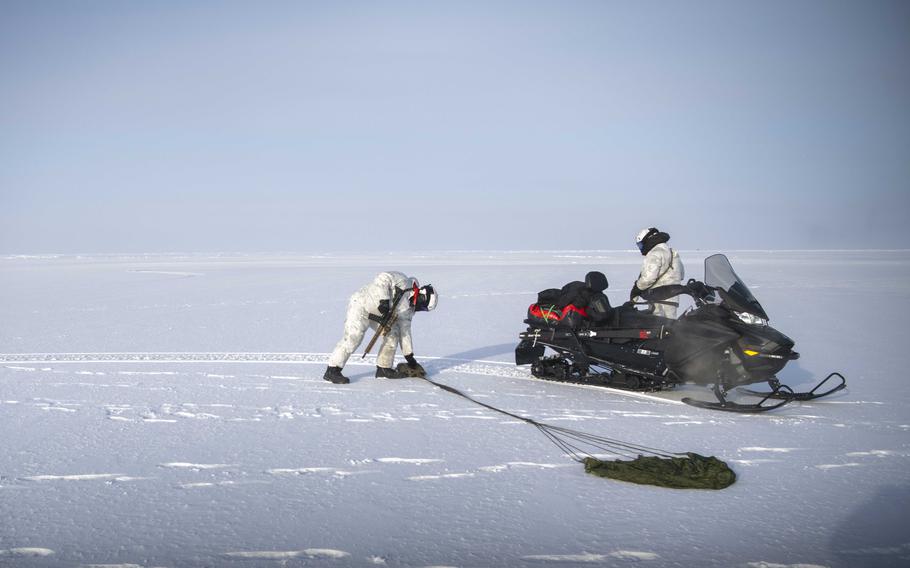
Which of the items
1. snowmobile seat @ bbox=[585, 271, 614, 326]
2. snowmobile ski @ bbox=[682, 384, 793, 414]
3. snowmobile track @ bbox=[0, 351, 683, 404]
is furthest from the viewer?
snowmobile track @ bbox=[0, 351, 683, 404]

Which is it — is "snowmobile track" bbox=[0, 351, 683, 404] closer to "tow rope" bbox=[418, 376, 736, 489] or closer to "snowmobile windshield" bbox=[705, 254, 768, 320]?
"snowmobile windshield" bbox=[705, 254, 768, 320]

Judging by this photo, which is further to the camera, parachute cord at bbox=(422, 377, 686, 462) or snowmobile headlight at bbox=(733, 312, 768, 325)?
snowmobile headlight at bbox=(733, 312, 768, 325)

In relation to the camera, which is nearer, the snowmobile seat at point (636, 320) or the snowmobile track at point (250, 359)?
the snowmobile seat at point (636, 320)

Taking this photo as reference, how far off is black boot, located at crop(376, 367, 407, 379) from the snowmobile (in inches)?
51.5

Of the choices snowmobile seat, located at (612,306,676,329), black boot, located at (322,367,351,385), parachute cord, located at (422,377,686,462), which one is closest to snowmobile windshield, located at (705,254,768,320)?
snowmobile seat, located at (612,306,676,329)

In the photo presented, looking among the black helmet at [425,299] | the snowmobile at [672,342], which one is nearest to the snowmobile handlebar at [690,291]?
the snowmobile at [672,342]

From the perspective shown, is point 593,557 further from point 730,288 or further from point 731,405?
point 730,288

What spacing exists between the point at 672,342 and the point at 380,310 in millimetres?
2829

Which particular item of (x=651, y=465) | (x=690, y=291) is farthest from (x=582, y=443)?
(x=690, y=291)

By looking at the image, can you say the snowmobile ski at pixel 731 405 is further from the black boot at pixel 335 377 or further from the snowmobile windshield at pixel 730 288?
the black boot at pixel 335 377

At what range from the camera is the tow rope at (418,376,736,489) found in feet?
13.0

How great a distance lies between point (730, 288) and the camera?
580cm

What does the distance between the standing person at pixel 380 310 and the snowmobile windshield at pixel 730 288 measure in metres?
2.68

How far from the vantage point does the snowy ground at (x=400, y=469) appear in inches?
124
